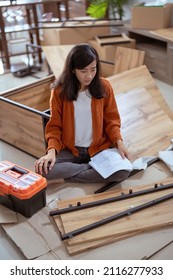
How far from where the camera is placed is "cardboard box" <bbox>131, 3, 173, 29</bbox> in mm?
3551

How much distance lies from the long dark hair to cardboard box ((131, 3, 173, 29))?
2.01 m

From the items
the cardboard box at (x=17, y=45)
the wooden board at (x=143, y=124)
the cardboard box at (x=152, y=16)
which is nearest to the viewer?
the wooden board at (x=143, y=124)

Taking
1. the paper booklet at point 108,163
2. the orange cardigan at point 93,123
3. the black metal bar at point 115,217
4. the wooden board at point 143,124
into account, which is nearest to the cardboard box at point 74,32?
the wooden board at point 143,124

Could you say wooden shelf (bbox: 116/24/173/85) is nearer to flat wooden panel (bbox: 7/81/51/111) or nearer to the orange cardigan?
flat wooden panel (bbox: 7/81/51/111)

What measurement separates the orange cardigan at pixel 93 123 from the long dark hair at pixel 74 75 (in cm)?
4

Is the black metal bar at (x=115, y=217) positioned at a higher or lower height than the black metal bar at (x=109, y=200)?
lower

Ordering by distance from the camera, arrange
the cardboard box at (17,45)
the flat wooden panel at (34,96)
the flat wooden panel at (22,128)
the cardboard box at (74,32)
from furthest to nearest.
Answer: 1. the cardboard box at (17,45)
2. the cardboard box at (74,32)
3. the flat wooden panel at (34,96)
4. the flat wooden panel at (22,128)

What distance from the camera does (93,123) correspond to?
196 centimetres

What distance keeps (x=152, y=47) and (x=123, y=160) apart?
2.11m

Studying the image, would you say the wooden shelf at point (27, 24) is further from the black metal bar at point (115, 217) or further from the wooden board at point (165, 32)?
the black metal bar at point (115, 217)

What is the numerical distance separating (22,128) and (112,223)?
35.6 inches

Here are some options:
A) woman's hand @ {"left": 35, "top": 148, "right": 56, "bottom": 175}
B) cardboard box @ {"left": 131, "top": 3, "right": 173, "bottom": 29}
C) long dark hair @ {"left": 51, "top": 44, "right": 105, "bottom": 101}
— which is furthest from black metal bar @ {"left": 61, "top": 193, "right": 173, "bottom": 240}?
cardboard box @ {"left": 131, "top": 3, "right": 173, "bottom": 29}

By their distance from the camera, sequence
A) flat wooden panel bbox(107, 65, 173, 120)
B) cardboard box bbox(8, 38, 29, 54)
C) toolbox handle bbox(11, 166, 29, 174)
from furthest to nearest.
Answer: cardboard box bbox(8, 38, 29, 54), flat wooden panel bbox(107, 65, 173, 120), toolbox handle bbox(11, 166, 29, 174)

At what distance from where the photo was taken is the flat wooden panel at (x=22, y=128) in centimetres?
217
